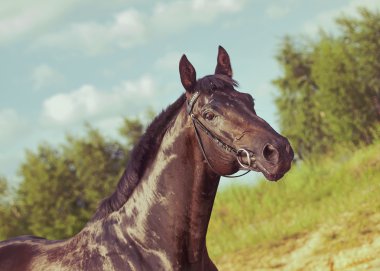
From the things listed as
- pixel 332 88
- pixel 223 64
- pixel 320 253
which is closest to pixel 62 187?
pixel 332 88

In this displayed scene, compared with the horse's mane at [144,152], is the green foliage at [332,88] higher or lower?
higher

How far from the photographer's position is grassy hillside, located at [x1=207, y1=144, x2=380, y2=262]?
12.7 m

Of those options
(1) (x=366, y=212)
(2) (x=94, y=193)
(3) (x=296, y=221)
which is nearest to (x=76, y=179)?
(2) (x=94, y=193)

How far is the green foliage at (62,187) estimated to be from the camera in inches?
904

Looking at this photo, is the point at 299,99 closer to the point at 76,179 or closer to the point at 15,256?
the point at 76,179

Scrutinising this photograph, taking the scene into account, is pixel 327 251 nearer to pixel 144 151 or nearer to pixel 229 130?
pixel 144 151

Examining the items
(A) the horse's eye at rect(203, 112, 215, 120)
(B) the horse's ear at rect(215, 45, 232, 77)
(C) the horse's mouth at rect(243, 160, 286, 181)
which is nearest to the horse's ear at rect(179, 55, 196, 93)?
Result: (A) the horse's eye at rect(203, 112, 215, 120)

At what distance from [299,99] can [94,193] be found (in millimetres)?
9764

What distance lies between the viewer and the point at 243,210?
16.6m

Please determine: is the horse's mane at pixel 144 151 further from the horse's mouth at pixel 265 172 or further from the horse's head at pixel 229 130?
the horse's mouth at pixel 265 172

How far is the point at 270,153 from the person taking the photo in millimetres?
4070

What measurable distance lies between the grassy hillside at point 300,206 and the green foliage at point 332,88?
18.8 feet

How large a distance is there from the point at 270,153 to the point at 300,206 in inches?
443

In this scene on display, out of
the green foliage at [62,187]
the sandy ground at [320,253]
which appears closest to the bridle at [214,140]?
the sandy ground at [320,253]
